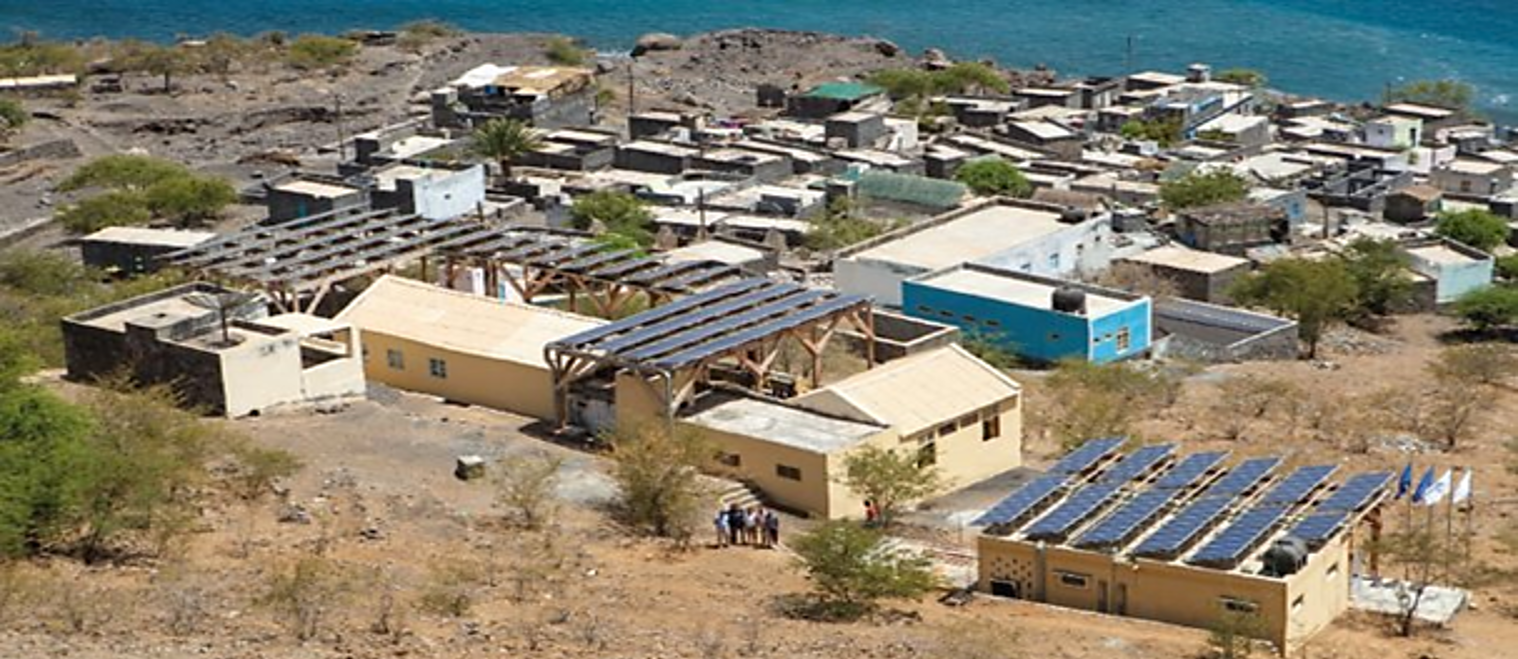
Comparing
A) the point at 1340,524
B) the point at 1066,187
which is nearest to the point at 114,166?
the point at 1066,187

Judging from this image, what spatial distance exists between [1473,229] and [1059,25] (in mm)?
62787

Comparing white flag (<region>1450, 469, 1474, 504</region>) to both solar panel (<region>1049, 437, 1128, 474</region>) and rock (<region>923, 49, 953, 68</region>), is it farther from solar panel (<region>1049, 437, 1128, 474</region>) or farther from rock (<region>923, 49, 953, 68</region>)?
rock (<region>923, 49, 953, 68</region>)

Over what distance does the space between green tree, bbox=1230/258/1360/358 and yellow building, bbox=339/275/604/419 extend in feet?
58.9

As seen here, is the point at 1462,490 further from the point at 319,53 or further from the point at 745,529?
the point at 319,53

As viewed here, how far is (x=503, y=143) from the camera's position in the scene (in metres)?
68.6

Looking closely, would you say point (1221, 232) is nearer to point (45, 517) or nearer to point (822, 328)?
point (822, 328)

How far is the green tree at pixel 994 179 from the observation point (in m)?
66.2

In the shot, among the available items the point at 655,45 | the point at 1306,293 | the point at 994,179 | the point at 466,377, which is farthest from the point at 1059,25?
the point at 466,377

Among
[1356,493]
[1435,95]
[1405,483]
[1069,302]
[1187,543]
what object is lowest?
[1435,95]

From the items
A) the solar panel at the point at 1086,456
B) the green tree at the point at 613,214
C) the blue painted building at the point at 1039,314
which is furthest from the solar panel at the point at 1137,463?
the green tree at the point at 613,214

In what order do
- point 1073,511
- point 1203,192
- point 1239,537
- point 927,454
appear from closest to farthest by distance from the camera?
point 1239,537 → point 1073,511 → point 927,454 → point 1203,192

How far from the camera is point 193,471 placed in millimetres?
31812

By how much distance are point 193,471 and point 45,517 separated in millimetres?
4013

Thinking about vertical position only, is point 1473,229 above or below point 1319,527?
below
